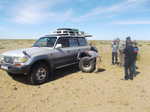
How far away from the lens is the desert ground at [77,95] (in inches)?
153

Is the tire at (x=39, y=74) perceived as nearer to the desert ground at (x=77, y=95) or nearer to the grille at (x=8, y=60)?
the desert ground at (x=77, y=95)

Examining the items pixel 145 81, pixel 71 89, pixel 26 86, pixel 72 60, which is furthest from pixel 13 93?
pixel 145 81

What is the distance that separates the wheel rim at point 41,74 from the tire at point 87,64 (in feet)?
7.20

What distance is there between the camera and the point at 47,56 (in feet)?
19.0

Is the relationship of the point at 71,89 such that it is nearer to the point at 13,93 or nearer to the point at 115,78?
the point at 13,93

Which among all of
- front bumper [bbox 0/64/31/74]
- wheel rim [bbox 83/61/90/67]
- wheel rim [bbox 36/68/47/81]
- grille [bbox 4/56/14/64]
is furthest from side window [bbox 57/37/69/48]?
grille [bbox 4/56/14/64]

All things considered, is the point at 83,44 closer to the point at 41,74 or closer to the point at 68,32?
the point at 68,32

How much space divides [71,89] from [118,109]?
197 centimetres

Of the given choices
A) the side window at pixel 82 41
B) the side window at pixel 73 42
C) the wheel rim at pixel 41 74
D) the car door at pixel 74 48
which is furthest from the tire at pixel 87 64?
the wheel rim at pixel 41 74

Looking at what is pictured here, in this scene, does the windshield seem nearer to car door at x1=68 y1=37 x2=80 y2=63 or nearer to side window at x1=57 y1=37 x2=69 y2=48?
side window at x1=57 y1=37 x2=69 y2=48

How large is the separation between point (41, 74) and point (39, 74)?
0.10 metres

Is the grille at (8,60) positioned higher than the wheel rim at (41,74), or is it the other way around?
the grille at (8,60)

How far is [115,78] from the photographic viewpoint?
21.7ft

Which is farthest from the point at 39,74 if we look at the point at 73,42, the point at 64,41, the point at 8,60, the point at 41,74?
the point at 73,42
